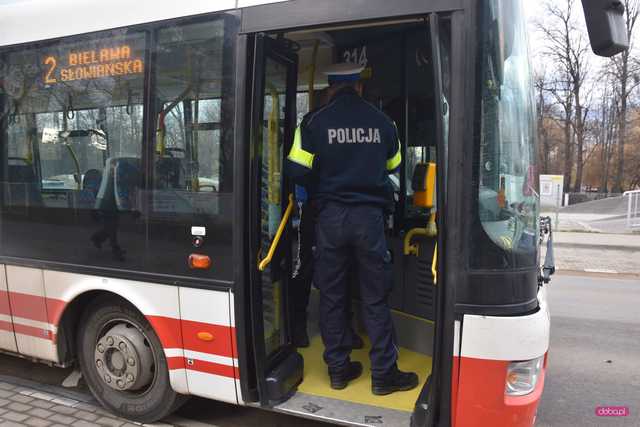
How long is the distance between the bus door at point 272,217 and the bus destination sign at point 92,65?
81 cm

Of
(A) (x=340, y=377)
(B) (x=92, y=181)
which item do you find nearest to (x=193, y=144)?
(B) (x=92, y=181)

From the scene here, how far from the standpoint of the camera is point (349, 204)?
3.07 meters

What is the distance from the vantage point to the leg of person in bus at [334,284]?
3086 mm

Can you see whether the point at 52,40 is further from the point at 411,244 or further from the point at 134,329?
the point at 411,244

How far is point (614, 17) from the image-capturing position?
2359 mm

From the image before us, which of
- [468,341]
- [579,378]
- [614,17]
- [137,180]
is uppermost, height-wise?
[614,17]

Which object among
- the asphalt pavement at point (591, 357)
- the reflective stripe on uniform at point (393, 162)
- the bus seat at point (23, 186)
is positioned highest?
the reflective stripe on uniform at point (393, 162)

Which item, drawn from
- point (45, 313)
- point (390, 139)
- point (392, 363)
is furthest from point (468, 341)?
point (45, 313)

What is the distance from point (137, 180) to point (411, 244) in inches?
80.7

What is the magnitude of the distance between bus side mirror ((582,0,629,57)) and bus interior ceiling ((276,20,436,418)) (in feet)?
4.99

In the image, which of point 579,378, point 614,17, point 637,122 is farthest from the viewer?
point 637,122

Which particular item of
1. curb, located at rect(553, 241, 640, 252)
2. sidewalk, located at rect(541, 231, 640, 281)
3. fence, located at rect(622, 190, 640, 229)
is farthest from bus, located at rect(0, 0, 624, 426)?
fence, located at rect(622, 190, 640, 229)

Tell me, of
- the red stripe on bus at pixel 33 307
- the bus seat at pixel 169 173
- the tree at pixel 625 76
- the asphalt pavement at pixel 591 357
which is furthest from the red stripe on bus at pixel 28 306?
the tree at pixel 625 76

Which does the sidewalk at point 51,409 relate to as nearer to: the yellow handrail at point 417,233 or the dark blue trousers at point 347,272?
the dark blue trousers at point 347,272
